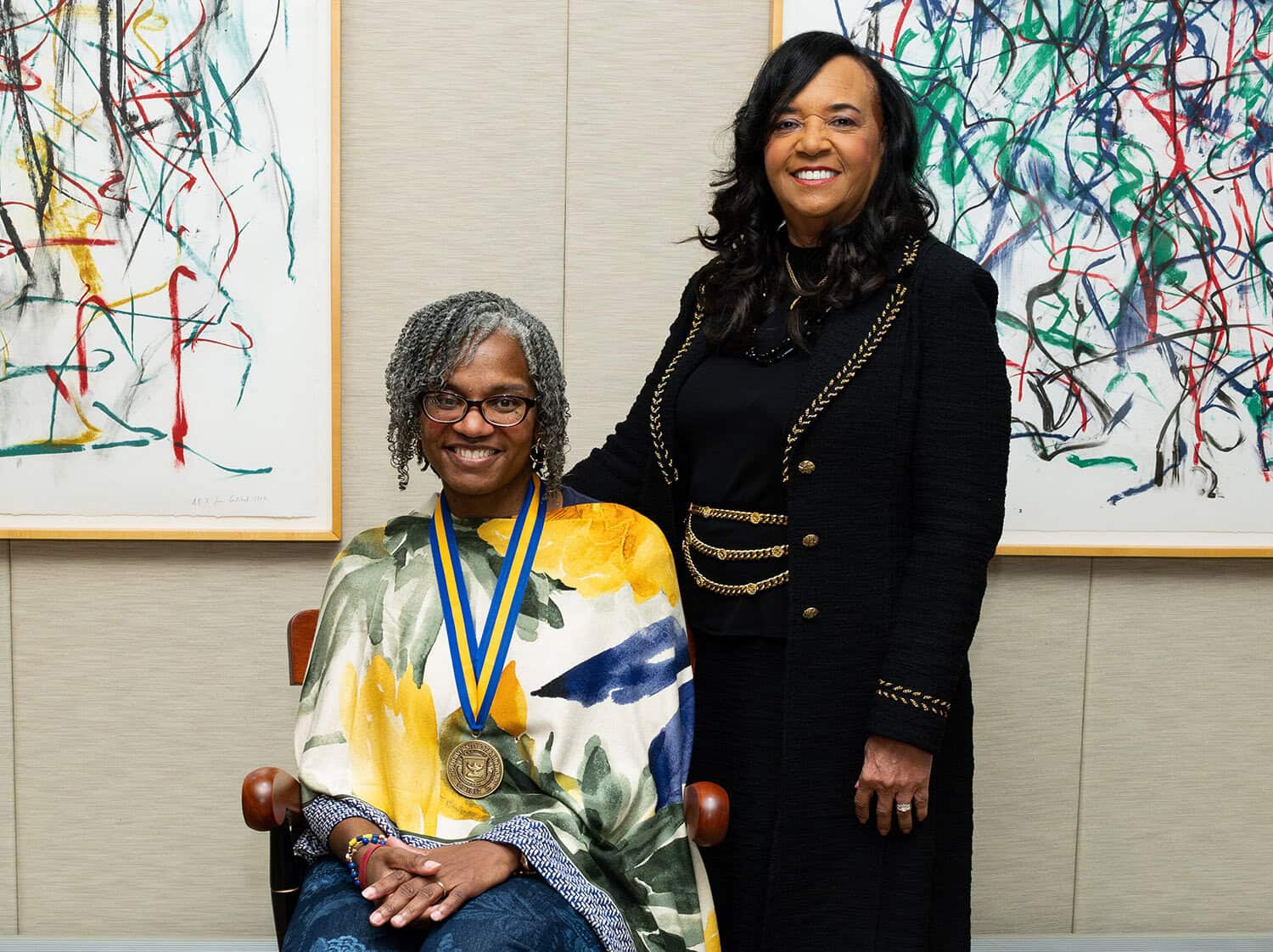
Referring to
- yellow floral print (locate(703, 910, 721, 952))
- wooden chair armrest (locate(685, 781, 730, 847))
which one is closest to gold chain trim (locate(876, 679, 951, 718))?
wooden chair armrest (locate(685, 781, 730, 847))

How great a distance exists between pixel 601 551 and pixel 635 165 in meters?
1.11

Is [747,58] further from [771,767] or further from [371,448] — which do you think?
[771,767]

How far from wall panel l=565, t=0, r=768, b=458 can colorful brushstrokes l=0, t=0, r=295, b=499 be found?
2.07ft

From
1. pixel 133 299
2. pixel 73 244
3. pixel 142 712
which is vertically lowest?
pixel 142 712

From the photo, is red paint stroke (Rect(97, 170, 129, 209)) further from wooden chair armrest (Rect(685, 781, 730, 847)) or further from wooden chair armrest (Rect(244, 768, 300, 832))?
wooden chair armrest (Rect(685, 781, 730, 847))

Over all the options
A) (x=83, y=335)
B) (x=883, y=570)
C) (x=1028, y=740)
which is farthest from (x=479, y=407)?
(x=1028, y=740)

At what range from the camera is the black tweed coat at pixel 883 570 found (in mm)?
1662

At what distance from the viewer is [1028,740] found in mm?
2791

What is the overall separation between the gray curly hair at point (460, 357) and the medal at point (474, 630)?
11 cm

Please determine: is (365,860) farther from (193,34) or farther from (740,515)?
(193,34)

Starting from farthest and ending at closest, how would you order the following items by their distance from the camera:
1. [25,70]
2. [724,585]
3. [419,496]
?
1. [419,496]
2. [25,70]
3. [724,585]

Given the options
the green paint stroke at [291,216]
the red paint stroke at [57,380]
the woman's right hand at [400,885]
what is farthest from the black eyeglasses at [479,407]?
the red paint stroke at [57,380]

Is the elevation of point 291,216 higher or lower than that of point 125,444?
higher

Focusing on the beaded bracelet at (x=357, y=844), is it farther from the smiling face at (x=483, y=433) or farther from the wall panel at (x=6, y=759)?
the wall panel at (x=6, y=759)
